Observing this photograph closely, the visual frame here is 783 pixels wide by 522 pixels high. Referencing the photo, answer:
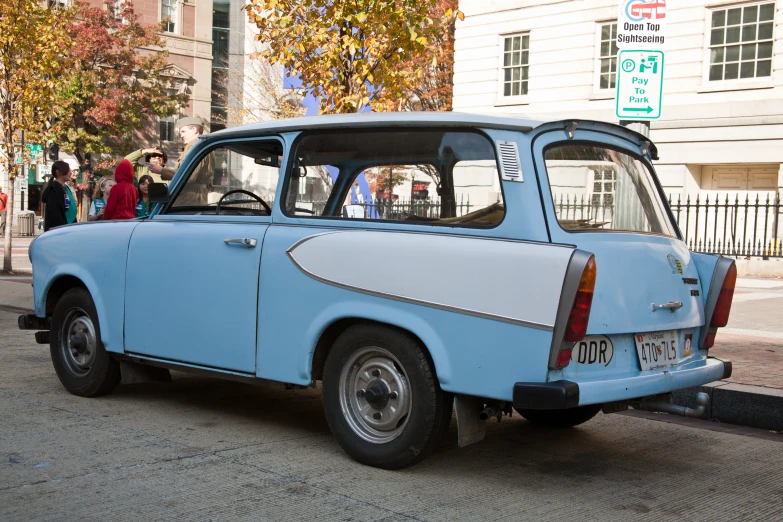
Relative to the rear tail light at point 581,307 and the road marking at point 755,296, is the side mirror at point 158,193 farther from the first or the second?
the road marking at point 755,296

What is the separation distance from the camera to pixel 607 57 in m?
23.8

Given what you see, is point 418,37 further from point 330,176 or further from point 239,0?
point 239,0

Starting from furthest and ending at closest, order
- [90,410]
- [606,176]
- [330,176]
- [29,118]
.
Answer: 1. [29,118]
2. [90,410]
3. [330,176]
4. [606,176]

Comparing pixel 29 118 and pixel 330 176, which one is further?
pixel 29 118

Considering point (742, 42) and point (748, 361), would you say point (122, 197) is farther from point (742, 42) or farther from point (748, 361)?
point (742, 42)

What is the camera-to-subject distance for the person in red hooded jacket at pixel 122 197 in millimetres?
7883

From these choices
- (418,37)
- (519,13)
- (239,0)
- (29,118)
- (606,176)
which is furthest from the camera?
(239,0)

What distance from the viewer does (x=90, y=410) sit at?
19.5 ft

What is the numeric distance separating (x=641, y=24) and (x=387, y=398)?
478 cm

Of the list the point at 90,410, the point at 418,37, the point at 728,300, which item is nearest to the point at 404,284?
the point at 728,300

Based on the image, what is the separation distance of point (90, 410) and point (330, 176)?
2301mm

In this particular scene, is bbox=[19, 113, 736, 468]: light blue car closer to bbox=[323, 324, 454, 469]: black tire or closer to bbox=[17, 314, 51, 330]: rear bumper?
bbox=[323, 324, 454, 469]: black tire

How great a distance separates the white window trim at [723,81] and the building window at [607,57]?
2332 mm

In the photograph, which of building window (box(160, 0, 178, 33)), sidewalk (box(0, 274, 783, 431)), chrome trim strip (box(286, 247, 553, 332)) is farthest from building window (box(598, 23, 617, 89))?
building window (box(160, 0, 178, 33))
